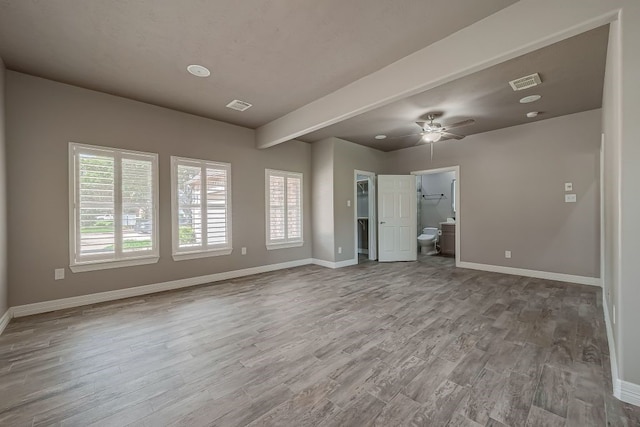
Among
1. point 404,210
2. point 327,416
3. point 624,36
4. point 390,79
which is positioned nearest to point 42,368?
point 327,416

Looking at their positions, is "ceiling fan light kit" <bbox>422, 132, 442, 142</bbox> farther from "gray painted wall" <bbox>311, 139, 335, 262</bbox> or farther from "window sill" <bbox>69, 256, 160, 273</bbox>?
"window sill" <bbox>69, 256, 160, 273</bbox>

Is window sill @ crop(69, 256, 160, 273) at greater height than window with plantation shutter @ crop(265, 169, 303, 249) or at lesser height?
lesser

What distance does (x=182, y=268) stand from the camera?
4426 millimetres

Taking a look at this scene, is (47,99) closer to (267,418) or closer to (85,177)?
(85,177)

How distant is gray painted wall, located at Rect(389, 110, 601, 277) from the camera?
4371 millimetres

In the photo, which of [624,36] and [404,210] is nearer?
[624,36]

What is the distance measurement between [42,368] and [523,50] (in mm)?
4529

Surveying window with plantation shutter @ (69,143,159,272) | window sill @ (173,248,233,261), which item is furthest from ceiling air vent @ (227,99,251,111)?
window sill @ (173,248,233,261)

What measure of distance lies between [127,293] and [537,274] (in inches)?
262

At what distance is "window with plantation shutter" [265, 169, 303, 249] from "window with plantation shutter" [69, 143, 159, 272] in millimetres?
2031

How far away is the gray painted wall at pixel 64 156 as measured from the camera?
321 centimetres

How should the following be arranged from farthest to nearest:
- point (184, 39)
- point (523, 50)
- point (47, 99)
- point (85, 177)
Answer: point (85, 177), point (47, 99), point (184, 39), point (523, 50)

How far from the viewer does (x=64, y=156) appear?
137 inches

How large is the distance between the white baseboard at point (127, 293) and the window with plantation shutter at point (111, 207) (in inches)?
15.1
